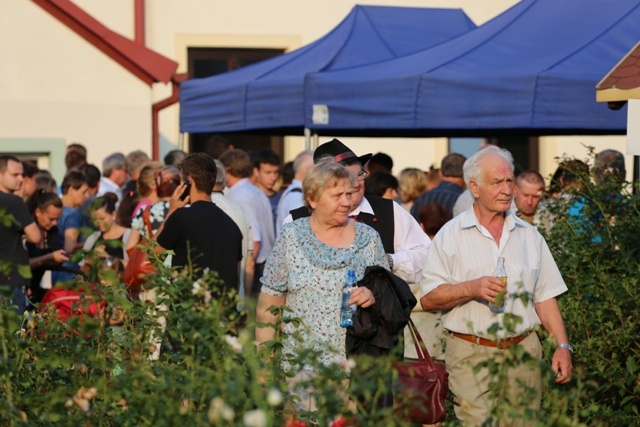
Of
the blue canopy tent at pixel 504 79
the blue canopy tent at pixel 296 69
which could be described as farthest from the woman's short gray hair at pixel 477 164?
the blue canopy tent at pixel 296 69

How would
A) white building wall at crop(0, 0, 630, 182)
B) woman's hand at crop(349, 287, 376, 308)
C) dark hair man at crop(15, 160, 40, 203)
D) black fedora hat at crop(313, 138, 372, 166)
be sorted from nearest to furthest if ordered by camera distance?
woman's hand at crop(349, 287, 376, 308)
black fedora hat at crop(313, 138, 372, 166)
dark hair man at crop(15, 160, 40, 203)
white building wall at crop(0, 0, 630, 182)

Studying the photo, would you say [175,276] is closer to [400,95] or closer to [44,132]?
[400,95]

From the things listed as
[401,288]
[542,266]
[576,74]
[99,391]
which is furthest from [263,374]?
[576,74]

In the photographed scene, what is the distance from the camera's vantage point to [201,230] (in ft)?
24.7

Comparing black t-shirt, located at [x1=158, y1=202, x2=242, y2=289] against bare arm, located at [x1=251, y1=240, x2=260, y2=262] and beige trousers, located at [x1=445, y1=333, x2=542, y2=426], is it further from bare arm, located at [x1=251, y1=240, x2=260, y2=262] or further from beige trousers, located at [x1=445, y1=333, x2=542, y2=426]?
bare arm, located at [x1=251, y1=240, x2=260, y2=262]

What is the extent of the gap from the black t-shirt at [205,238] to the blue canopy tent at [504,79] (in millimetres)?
3282

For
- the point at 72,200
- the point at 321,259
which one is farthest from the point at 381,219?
the point at 72,200

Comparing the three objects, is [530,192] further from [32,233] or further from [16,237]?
[16,237]

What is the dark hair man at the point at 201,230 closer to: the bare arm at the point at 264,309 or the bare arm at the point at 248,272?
the bare arm at the point at 264,309

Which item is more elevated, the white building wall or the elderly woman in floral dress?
the white building wall

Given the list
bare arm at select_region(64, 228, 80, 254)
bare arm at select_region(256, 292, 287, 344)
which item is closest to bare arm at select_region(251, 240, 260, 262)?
bare arm at select_region(64, 228, 80, 254)

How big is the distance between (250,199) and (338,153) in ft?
13.8

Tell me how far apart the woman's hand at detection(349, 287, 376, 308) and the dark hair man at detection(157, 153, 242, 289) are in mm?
1761

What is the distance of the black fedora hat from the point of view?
6.76 meters
